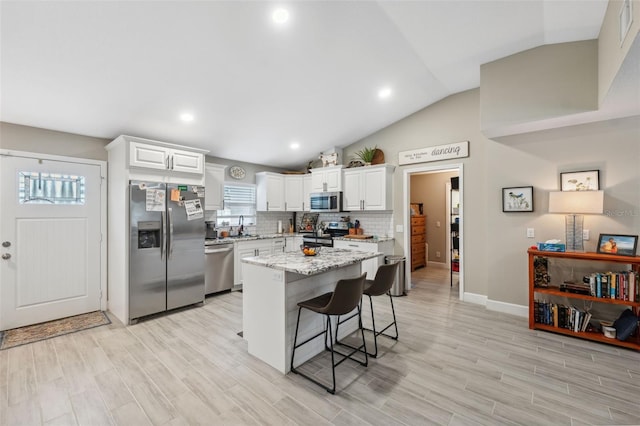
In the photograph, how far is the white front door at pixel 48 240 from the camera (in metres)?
3.32

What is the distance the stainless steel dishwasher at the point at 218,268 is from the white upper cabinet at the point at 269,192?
1.33 metres

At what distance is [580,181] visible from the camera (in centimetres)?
338

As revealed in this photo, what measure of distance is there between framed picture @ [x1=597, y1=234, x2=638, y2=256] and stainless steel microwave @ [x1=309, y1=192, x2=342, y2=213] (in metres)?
3.76

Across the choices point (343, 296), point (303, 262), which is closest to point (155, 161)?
point (303, 262)

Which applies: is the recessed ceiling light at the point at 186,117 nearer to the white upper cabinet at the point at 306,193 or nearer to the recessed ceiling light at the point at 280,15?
the recessed ceiling light at the point at 280,15

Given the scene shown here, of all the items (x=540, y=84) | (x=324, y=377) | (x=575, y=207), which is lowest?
(x=324, y=377)

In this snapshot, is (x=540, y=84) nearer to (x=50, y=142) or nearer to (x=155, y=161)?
(x=155, y=161)

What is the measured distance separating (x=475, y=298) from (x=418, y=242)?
272 centimetres

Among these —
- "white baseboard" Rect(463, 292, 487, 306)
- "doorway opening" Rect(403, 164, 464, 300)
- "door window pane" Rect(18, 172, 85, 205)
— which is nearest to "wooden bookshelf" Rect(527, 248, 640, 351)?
"white baseboard" Rect(463, 292, 487, 306)

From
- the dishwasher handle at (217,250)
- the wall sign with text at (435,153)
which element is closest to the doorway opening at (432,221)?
the wall sign with text at (435,153)

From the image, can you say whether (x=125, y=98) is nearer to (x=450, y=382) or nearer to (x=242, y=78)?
(x=242, y=78)

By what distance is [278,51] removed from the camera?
119 inches

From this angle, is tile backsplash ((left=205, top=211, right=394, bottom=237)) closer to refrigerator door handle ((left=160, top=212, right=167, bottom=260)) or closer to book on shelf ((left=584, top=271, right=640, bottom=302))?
refrigerator door handle ((left=160, top=212, right=167, bottom=260))

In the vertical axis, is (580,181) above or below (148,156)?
below
